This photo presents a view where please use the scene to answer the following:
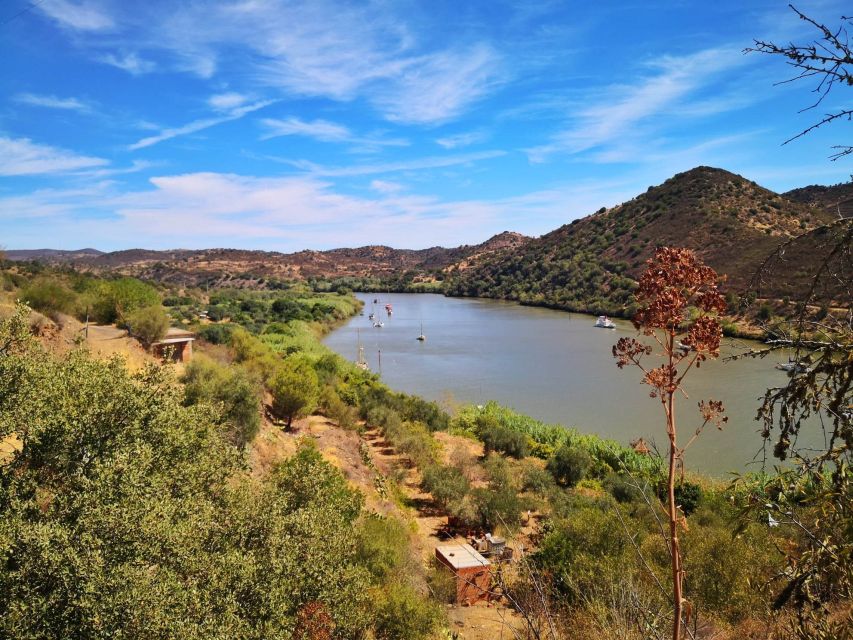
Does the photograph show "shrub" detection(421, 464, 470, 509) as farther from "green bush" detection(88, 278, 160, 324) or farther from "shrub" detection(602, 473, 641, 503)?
"green bush" detection(88, 278, 160, 324)

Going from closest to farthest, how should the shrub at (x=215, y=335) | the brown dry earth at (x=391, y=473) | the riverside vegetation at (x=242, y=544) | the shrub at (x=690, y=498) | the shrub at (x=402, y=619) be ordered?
the riverside vegetation at (x=242, y=544), the shrub at (x=402, y=619), the brown dry earth at (x=391, y=473), the shrub at (x=690, y=498), the shrub at (x=215, y=335)

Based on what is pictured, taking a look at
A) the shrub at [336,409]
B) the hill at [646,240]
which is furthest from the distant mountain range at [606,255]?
the shrub at [336,409]

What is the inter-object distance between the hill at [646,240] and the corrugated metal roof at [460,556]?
137 ft

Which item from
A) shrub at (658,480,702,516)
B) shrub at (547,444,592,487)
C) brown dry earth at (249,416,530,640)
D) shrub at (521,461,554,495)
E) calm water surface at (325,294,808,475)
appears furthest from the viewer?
calm water surface at (325,294,808,475)

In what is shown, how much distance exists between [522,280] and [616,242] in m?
17.9

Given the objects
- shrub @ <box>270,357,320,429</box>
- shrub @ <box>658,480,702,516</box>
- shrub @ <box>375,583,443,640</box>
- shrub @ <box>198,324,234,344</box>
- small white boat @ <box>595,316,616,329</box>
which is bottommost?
shrub @ <box>658,480,702,516</box>

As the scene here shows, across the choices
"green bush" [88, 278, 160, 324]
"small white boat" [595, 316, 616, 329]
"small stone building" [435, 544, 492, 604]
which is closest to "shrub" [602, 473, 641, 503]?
"small stone building" [435, 544, 492, 604]

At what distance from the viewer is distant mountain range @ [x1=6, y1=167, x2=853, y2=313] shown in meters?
64.7

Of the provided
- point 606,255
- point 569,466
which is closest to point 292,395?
point 569,466

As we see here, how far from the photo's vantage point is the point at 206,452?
9289 mm

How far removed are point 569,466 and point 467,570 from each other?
909 centimetres

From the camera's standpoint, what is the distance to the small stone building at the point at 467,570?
11.7m

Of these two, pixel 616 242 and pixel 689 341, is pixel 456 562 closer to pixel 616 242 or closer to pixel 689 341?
pixel 689 341

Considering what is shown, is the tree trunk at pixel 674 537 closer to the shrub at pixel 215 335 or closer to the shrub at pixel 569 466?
the shrub at pixel 569 466
